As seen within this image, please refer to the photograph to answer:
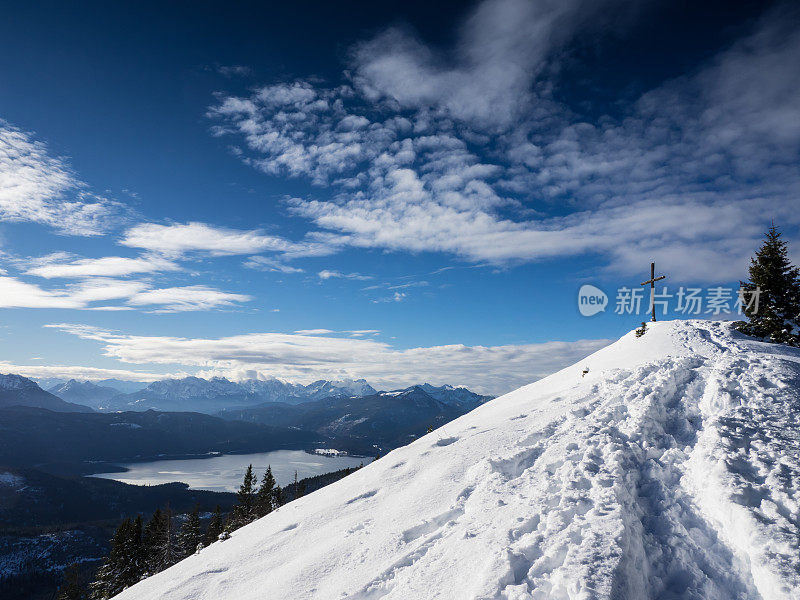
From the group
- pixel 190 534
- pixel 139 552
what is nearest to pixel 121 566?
pixel 139 552

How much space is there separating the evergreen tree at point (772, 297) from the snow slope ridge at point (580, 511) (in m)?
14.4

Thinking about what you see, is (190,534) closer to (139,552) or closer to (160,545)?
(160,545)

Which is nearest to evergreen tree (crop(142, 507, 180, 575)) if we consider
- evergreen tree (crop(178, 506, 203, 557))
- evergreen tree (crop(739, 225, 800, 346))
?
evergreen tree (crop(178, 506, 203, 557))

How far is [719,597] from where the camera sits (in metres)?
6.09

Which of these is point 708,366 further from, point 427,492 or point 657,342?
point 427,492

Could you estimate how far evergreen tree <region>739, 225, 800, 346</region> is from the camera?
25.2 m

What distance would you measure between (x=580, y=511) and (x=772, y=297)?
30.5 metres

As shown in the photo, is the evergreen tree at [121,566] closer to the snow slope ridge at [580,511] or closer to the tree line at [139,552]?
the tree line at [139,552]

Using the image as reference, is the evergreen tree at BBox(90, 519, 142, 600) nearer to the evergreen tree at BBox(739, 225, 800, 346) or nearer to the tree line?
the tree line

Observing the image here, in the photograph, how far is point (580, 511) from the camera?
25.9 ft

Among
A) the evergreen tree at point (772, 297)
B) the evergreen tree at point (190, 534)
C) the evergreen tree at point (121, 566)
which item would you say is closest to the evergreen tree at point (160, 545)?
the evergreen tree at point (121, 566)

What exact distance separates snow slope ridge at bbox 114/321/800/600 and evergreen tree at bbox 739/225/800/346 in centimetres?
1442

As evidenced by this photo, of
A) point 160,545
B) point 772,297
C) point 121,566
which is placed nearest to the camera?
point 772,297

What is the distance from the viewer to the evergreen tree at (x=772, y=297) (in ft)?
82.8
